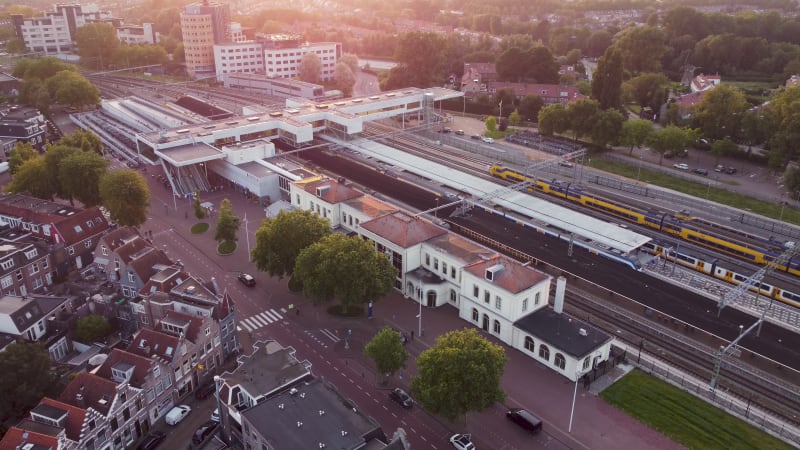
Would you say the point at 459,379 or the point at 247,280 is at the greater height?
the point at 459,379

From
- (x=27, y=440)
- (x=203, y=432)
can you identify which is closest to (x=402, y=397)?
(x=203, y=432)

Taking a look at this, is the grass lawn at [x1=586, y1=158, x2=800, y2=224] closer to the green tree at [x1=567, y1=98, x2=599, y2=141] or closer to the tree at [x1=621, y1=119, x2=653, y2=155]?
the tree at [x1=621, y1=119, x2=653, y2=155]

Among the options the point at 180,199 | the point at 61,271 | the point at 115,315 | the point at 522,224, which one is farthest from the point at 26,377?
the point at 522,224

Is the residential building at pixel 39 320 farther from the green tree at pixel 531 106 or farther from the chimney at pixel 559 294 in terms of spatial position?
the green tree at pixel 531 106

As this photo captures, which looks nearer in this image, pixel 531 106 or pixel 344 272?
pixel 344 272

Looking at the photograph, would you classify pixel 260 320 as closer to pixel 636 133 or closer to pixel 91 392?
pixel 91 392

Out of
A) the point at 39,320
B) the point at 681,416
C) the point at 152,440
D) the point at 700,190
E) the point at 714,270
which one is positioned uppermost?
the point at 39,320
